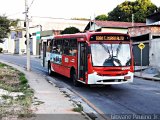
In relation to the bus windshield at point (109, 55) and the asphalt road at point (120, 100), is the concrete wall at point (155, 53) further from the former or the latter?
the bus windshield at point (109, 55)

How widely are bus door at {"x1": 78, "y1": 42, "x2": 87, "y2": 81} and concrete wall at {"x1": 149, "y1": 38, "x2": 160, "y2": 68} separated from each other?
49.5 feet

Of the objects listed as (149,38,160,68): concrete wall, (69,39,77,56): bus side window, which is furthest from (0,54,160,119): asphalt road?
(149,38,160,68): concrete wall

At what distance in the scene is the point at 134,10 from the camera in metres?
77.9

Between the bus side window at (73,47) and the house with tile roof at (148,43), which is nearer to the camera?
the bus side window at (73,47)

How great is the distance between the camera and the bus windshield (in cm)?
1767

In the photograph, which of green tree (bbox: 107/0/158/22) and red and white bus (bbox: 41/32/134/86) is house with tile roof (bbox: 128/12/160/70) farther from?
green tree (bbox: 107/0/158/22)

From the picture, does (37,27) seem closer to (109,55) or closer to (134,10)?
(134,10)

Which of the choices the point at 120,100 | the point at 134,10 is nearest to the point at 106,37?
the point at 120,100

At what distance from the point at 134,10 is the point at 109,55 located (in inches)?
2434

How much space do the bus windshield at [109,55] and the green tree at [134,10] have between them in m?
59.0

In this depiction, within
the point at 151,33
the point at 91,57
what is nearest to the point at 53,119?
the point at 91,57

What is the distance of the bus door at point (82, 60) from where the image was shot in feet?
60.0

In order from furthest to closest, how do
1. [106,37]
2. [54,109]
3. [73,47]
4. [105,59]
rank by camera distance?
[73,47] < [106,37] < [105,59] < [54,109]

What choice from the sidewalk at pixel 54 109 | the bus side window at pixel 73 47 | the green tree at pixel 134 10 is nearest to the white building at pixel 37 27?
the green tree at pixel 134 10
